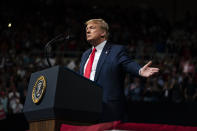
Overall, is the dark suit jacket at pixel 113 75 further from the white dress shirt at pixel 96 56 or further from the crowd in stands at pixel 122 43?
the crowd in stands at pixel 122 43

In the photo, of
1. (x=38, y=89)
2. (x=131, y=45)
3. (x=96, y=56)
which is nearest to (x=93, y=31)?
(x=96, y=56)

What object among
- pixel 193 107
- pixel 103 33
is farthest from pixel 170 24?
pixel 103 33

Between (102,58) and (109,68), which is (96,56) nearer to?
(102,58)

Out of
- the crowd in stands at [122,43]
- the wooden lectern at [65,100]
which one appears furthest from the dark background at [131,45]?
the wooden lectern at [65,100]

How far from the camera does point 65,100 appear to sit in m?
2.60

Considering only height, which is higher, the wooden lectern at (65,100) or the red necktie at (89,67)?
the red necktie at (89,67)

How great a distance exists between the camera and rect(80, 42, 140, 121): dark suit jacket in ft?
9.89

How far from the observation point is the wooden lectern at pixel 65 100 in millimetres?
2576

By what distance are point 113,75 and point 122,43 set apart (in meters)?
10.1

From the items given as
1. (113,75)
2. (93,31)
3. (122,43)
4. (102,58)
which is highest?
(122,43)

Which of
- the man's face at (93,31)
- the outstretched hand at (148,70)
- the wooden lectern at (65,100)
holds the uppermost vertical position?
the man's face at (93,31)

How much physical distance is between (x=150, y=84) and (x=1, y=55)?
397 cm

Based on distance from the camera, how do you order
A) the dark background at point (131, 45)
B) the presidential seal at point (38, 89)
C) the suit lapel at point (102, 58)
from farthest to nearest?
the dark background at point (131, 45) → the suit lapel at point (102, 58) → the presidential seal at point (38, 89)

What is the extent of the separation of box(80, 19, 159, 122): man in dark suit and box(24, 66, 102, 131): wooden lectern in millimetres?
233
